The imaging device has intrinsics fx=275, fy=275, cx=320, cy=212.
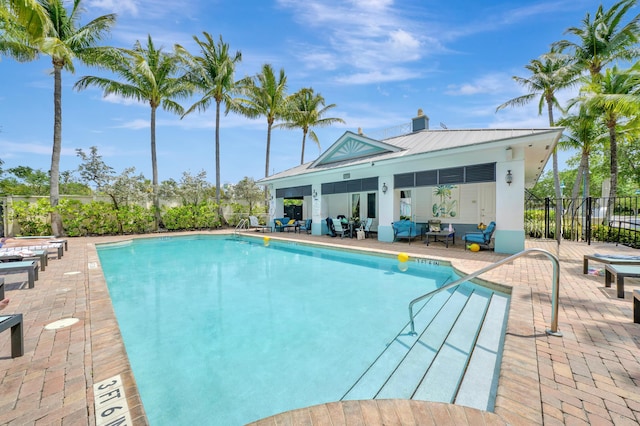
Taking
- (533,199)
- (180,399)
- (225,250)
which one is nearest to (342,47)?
(225,250)

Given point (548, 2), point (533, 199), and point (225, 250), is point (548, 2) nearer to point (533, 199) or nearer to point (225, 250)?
point (533, 199)

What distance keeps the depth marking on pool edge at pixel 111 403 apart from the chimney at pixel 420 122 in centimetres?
1641

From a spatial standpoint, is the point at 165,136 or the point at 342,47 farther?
the point at 165,136

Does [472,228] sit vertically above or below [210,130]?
below

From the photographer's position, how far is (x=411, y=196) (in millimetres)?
14781

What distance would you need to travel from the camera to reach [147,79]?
17172 millimetres

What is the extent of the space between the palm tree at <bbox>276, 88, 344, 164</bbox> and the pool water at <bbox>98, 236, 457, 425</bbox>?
1744cm

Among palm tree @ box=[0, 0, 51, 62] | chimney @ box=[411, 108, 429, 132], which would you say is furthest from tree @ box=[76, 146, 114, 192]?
chimney @ box=[411, 108, 429, 132]

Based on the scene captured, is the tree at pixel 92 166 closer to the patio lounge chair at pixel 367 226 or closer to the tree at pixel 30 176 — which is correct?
the tree at pixel 30 176

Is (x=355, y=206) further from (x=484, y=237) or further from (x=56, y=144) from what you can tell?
(x=56, y=144)

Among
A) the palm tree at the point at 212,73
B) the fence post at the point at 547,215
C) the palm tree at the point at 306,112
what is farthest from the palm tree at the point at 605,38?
the palm tree at the point at 212,73

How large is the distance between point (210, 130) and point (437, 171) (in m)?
16.7

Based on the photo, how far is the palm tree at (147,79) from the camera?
16359 millimetres

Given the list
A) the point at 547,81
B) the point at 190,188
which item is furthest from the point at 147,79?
the point at 547,81
